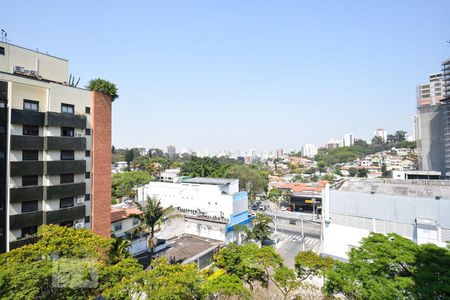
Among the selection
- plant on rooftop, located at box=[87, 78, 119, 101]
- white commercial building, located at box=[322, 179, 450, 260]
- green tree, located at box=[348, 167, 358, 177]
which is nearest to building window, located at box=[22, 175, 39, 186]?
plant on rooftop, located at box=[87, 78, 119, 101]

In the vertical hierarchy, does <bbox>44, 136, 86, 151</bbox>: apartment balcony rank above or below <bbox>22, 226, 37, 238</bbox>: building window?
above

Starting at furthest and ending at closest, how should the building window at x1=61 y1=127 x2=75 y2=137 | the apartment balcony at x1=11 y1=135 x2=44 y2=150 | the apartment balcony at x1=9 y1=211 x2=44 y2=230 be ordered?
the building window at x1=61 y1=127 x2=75 y2=137, the apartment balcony at x1=11 y1=135 x2=44 y2=150, the apartment balcony at x1=9 y1=211 x2=44 y2=230

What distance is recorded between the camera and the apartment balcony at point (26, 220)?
16828 mm

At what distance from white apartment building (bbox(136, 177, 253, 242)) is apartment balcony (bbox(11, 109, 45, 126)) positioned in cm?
1560

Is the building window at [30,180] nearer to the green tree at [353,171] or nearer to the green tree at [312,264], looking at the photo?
the green tree at [312,264]

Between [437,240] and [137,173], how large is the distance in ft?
192

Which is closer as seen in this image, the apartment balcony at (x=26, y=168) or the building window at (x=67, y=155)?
the apartment balcony at (x=26, y=168)

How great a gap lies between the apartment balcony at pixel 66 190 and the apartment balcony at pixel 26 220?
138 centimetres

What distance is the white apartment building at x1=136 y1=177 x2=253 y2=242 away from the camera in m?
32.3

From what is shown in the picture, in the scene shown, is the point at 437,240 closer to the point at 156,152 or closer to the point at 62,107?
the point at 62,107

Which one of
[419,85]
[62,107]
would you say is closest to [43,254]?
[62,107]


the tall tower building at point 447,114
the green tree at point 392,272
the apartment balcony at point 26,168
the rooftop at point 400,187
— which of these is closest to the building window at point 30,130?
the apartment balcony at point 26,168

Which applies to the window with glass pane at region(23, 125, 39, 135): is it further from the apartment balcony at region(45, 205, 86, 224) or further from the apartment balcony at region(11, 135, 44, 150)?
the apartment balcony at region(45, 205, 86, 224)

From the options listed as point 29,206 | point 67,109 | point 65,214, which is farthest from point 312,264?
point 67,109
